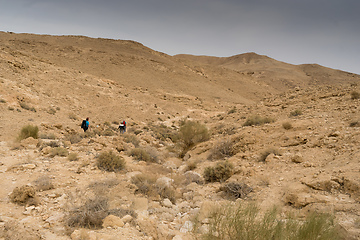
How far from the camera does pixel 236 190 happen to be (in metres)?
5.43

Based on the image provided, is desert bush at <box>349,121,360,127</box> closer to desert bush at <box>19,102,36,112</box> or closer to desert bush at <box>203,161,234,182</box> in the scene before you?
→ desert bush at <box>203,161,234,182</box>

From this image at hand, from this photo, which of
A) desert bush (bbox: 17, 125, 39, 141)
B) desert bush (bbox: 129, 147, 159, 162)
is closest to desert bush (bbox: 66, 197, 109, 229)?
desert bush (bbox: 129, 147, 159, 162)

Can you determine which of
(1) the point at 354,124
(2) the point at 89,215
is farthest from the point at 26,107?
(1) the point at 354,124

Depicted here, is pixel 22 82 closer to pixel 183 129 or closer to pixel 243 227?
pixel 183 129

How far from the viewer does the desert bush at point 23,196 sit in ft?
14.1

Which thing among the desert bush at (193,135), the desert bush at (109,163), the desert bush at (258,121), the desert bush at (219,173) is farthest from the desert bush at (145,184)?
the desert bush at (258,121)

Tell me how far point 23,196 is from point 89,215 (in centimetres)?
166

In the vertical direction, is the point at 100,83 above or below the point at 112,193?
above

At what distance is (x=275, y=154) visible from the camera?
7023 mm

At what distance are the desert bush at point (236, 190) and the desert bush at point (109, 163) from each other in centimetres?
366

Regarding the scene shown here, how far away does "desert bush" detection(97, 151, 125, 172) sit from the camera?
7.11 m

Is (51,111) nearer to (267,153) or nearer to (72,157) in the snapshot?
(72,157)

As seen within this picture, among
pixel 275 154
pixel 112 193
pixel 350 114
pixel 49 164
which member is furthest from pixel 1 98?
pixel 350 114

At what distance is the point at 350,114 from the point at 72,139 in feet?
38.9
